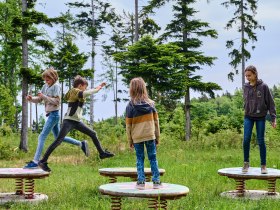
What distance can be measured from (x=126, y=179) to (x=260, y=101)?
4.49 meters

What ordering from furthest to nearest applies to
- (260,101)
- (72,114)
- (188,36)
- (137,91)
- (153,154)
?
(188,36) < (260,101) < (72,114) < (153,154) < (137,91)

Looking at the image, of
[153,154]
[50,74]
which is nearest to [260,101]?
[153,154]

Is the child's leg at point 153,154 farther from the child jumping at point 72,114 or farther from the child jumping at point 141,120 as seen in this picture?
the child jumping at point 72,114

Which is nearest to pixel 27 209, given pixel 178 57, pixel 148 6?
pixel 178 57

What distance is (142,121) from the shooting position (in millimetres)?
7133

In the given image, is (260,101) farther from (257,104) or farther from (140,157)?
(140,157)

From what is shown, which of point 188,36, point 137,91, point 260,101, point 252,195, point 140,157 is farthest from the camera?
point 188,36

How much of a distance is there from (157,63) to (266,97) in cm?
1683

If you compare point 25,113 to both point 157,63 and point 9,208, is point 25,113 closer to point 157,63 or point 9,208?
point 157,63

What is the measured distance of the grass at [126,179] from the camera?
8.54m

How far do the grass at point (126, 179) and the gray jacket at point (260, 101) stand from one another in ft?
6.55

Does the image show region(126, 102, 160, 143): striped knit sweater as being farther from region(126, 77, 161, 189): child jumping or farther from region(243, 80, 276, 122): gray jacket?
region(243, 80, 276, 122): gray jacket

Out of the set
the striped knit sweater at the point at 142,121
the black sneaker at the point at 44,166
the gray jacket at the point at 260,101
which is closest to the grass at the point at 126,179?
the black sneaker at the point at 44,166

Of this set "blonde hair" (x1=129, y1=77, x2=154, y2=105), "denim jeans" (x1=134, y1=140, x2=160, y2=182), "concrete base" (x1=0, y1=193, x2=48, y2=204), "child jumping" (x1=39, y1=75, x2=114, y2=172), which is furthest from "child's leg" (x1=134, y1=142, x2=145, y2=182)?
"concrete base" (x1=0, y1=193, x2=48, y2=204)
